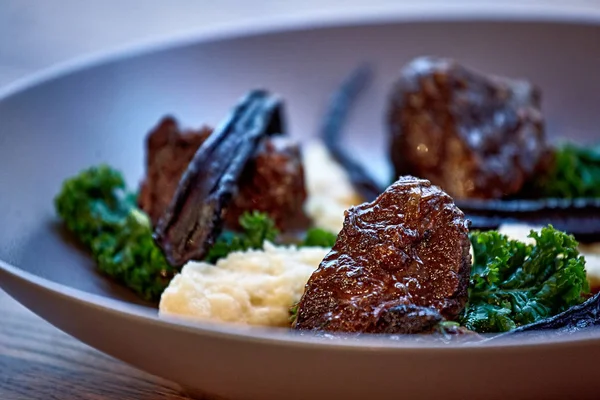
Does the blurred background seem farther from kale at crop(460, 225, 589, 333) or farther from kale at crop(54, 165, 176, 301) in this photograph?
kale at crop(460, 225, 589, 333)

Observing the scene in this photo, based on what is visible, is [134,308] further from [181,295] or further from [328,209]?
[328,209]

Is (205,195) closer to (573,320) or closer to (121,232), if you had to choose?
(121,232)

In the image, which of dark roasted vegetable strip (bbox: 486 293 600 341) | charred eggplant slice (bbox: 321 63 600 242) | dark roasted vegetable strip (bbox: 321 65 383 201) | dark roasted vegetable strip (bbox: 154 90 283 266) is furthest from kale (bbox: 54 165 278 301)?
dark roasted vegetable strip (bbox: 486 293 600 341)

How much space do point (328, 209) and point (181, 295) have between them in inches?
59.4

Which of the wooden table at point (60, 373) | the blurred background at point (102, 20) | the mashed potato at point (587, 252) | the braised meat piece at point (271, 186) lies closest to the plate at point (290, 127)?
the wooden table at point (60, 373)

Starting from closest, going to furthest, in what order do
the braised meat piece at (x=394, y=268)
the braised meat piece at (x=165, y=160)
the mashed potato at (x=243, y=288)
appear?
the braised meat piece at (x=394, y=268)
the mashed potato at (x=243, y=288)
the braised meat piece at (x=165, y=160)

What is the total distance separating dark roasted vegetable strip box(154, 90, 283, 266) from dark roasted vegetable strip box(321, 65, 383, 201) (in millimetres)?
837

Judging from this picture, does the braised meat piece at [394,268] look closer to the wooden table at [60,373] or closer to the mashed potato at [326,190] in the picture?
the wooden table at [60,373]

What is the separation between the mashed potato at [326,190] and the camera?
4.33 meters

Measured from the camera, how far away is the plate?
220cm

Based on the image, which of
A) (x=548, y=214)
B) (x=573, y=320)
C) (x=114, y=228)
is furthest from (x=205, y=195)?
(x=548, y=214)

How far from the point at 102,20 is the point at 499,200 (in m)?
5.62

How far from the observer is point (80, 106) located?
4.68 meters

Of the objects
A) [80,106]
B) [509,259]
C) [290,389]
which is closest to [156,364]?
[290,389]
